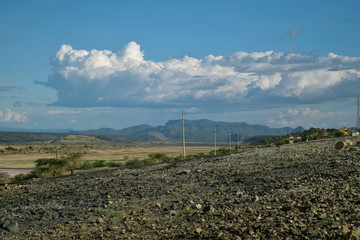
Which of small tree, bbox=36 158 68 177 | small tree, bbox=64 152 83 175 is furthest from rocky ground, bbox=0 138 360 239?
small tree, bbox=64 152 83 175

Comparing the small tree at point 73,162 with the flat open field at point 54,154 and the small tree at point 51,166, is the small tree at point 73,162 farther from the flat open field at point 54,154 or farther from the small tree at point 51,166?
the flat open field at point 54,154

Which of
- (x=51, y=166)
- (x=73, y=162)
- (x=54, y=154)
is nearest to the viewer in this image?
(x=51, y=166)

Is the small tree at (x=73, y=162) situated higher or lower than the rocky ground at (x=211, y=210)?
lower

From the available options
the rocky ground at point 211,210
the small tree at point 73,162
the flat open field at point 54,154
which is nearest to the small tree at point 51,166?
the small tree at point 73,162

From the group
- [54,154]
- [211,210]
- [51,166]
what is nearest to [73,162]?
[51,166]

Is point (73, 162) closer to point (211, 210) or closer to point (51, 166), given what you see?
point (51, 166)

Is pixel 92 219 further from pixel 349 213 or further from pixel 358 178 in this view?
pixel 358 178

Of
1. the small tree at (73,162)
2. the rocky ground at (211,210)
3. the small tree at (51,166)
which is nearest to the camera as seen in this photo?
the rocky ground at (211,210)

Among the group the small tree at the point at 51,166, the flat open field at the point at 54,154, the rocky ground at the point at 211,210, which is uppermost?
the rocky ground at the point at 211,210

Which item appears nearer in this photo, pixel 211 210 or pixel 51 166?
pixel 211 210

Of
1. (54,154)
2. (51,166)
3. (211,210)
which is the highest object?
(211,210)

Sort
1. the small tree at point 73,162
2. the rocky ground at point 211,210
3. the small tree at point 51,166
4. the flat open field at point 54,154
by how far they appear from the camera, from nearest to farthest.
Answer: the rocky ground at point 211,210 → the small tree at point 51,166 → the small tree at point 73,162 → the flat open field at point 54,154

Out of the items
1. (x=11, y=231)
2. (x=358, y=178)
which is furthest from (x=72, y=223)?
(x=358, y=178)

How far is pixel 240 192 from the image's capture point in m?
16.4
